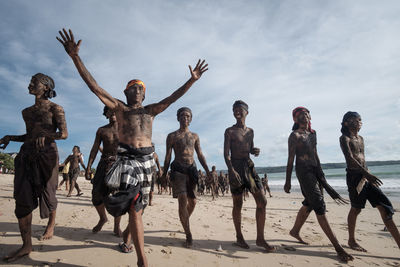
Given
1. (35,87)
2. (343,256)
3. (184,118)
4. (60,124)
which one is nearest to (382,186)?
(343,256)

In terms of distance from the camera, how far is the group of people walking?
2.70 metres

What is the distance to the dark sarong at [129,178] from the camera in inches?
98.1

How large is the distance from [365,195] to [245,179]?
2.35 meters

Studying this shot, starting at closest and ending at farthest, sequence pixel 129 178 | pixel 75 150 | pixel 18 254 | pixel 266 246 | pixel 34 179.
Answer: pixel 129 178 < pixel 18 254 < pixel 34 179 < pixel 266 246 < pixel 75 150

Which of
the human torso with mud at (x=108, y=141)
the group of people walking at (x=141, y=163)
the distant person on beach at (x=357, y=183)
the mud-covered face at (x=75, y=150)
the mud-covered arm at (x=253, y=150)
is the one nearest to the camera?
the group of people walking at (x=141, y=163)

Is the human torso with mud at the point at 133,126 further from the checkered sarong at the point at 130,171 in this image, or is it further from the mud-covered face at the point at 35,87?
the mud-covered face at the point at 35,87

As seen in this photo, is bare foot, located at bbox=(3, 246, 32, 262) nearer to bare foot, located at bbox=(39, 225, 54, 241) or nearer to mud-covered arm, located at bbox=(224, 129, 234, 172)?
bare foot, located at bbox=(39, 225, 54, 241)

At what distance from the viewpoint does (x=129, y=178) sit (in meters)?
2.59

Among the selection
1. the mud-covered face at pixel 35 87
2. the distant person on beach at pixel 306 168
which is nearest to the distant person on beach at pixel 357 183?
the distant person on beach at pixel 306 168

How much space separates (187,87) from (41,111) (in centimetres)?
235

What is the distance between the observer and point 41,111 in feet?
11.3

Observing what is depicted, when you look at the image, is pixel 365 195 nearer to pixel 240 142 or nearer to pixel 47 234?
pixel 240 142

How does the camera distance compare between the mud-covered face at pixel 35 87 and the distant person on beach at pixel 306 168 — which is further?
the distant person on beach at pixel 306 168

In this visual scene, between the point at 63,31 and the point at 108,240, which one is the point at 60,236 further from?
the point at 63,31
